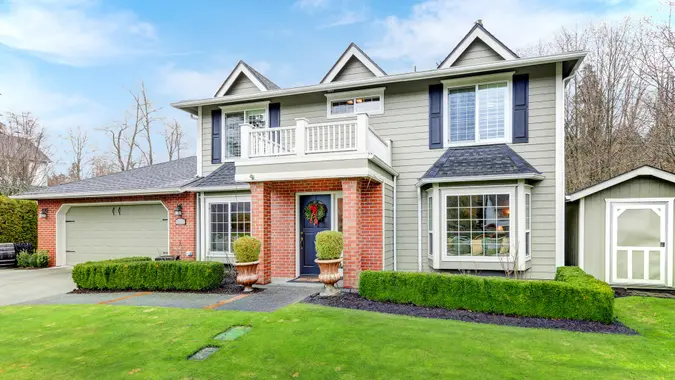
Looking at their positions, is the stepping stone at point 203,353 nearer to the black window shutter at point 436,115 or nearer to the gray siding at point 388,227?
the gray siding at point 388,227

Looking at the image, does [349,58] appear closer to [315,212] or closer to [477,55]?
[477,55]

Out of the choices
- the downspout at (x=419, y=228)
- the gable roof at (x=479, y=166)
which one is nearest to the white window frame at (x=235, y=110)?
the downspout at (x=419, y=228)

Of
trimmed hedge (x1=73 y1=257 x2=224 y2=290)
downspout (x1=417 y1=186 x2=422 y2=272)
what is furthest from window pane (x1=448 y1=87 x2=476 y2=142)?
trimmed hedge (x1=73 y1=257 x2=224 y2=290)

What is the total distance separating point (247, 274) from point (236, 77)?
685 cm

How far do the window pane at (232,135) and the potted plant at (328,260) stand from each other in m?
5.45

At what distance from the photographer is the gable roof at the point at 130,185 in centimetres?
1105

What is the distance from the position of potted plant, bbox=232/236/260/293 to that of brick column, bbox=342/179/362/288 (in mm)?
2002

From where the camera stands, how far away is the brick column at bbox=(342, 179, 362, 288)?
7.72m

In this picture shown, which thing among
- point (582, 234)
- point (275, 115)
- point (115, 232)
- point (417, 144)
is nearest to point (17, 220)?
point (115, 232)

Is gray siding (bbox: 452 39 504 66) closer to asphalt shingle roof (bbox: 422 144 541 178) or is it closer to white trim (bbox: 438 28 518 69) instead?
white trim (bbox: 438 28 518 69)

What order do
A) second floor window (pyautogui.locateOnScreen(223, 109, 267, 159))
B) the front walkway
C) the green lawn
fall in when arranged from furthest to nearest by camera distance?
second floor window (pyautogui.locateOnScreen(223, 109, 267, 159)) → the front walkway → the green lawn

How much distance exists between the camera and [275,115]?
10828 millimetres

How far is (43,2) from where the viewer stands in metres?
12.0

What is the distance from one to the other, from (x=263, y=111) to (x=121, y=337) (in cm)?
762
